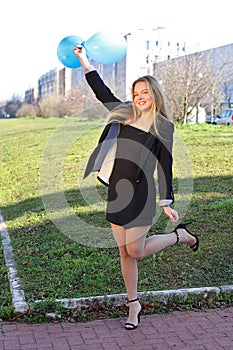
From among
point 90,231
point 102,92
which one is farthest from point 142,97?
point 90,231

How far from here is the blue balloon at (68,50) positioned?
16.6 ft

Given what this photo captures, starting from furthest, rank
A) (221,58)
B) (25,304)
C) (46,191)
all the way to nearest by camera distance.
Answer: (221,58) < (46,191) < (25,304)

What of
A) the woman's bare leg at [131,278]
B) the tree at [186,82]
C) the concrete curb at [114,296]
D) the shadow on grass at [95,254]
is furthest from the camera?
the tree at [186,82]

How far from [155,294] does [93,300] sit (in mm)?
593

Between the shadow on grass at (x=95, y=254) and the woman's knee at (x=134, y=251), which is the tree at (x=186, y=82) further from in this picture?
the woman's knee at (x=134, y=251)

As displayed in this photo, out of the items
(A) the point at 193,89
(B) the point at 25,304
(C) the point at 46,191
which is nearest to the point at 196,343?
(B) the point at 25,304

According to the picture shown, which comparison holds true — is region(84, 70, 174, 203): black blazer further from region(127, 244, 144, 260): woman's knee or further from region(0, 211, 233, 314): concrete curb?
region(0, 211, 233, 314): concrete curb

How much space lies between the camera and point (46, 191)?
1141 cm

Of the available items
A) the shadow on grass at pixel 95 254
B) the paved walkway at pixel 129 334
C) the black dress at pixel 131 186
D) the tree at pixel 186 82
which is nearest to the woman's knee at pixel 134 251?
the black dress at pixel 131 186

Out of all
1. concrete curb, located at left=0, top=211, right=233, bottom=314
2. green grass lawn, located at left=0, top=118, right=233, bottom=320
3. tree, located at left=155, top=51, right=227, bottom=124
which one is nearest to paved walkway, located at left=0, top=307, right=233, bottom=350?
concrete curb, located at left=0, top=211, right=233, bottom=314

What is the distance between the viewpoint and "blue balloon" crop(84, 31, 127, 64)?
16.3ft

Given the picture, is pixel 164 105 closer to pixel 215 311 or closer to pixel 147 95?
pixel 147 95

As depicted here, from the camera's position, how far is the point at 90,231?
773 cm

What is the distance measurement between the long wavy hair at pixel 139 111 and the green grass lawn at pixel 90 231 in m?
1.13
